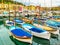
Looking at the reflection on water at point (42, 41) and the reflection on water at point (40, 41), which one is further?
the reflection on water at point (40, 41)

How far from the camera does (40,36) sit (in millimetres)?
29922

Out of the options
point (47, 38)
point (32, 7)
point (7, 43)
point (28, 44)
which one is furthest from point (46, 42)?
point (32, 7)

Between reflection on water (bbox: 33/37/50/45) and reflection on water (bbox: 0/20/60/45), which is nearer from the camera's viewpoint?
reflection on water (bbox: 0/20/60/45)

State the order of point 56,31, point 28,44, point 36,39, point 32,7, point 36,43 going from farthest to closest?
1. point 32,7
2. point 56,31
3. point 36,39
4. point 36,43
5. point 28,44

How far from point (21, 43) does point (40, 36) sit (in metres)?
4.13

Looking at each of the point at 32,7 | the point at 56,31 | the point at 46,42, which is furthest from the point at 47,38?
the point at 32,7

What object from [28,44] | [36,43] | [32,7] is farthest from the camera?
[32,7]

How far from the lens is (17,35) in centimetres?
2795

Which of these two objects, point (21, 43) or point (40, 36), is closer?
point (21, 43)

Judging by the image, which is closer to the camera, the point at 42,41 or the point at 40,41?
the point at 42,41

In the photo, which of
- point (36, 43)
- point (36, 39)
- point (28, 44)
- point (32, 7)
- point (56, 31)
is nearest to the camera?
point (28, 44)

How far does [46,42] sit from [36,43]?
165 centimetres

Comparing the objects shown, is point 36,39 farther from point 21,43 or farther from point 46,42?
point 21,43

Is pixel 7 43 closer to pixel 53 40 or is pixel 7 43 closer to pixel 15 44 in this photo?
pixel 15 44
